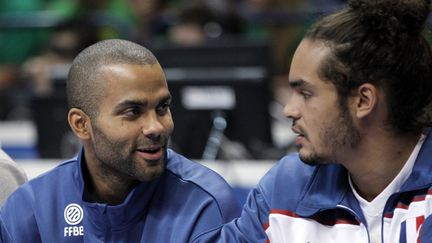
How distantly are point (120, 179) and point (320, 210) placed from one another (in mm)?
571

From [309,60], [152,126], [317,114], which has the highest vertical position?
[309,60]

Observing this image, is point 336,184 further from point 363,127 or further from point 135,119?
point 135,119

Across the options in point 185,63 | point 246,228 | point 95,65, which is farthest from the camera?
point 185,63

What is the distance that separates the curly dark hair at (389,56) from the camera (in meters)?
2.21

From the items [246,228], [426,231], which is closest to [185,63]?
[246,228]

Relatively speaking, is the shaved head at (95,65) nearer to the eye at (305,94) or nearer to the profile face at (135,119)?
the profile face at (135,119)

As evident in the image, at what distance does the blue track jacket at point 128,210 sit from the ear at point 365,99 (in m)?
0.46

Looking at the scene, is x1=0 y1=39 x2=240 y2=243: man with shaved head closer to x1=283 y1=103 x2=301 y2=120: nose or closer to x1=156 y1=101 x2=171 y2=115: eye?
x1=156 y1=101 x2=171 y2=115: eye

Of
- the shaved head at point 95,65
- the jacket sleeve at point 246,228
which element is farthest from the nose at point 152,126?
the jacket sleeve at point 246,228

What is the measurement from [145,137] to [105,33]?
13.2 ft

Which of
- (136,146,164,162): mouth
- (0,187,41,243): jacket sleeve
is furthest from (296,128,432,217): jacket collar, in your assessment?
(0,187,41,243): jacket sleeve

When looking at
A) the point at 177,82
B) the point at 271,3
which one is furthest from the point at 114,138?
the point at 271,3

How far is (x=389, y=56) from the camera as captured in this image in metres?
2.20

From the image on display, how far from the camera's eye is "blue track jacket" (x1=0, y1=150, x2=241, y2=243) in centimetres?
242
